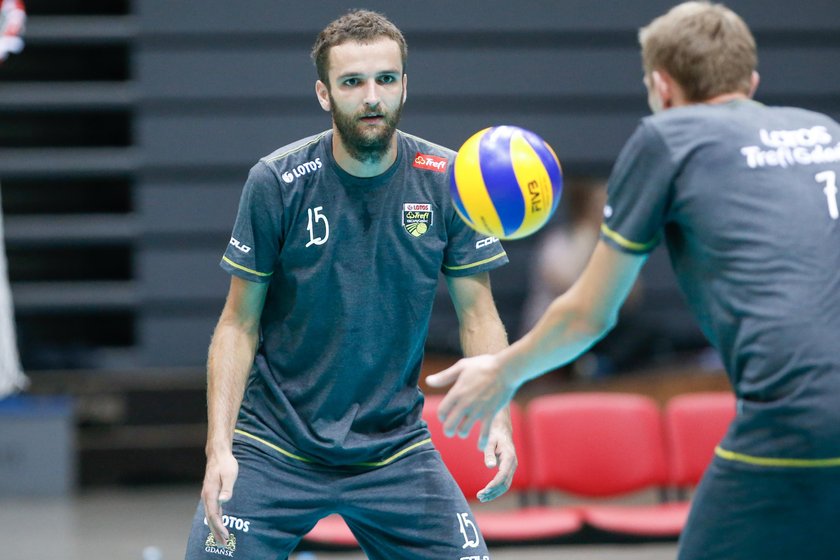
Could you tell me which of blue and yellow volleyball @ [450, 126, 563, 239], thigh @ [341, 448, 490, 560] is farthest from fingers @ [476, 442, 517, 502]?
blue and yellow volleyball @ [450, 126, 563, 239]

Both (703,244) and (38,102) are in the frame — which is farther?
(38,102)

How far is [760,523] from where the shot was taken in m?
2.56

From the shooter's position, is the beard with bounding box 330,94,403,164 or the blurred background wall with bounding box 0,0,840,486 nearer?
the beard with bounding box 330,94,403,164

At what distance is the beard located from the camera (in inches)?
140

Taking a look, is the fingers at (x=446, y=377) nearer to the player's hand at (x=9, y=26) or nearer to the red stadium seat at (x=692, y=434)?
the red stadium seat at (x=692, y=434)

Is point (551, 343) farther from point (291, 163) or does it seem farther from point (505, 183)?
point (291, 163)

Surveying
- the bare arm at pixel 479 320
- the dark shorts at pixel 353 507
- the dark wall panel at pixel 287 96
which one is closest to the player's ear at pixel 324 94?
the bare arm at pixel 479 320

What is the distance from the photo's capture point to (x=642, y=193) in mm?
2637

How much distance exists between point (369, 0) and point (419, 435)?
18.6 feet

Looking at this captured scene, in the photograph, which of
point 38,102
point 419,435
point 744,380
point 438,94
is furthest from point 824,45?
point 744,380

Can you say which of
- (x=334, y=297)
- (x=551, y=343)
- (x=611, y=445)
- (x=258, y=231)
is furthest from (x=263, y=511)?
(x=611, y=445)

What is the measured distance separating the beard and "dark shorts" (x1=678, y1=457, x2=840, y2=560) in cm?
148

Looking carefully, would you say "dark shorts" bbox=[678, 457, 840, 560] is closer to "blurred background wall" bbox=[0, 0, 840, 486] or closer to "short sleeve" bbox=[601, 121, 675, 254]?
"short sleeve" bbox=[601, 121, 675, 254]

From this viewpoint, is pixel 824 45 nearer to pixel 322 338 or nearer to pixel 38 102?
pixel 38 102
